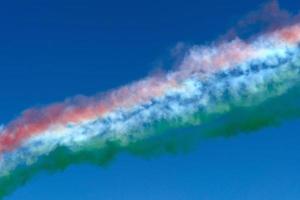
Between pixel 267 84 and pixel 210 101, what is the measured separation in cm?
499

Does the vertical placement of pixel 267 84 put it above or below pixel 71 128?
below

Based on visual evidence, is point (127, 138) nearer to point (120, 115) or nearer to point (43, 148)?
point (120, 115)

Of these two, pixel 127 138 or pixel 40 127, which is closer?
pixel 127 138

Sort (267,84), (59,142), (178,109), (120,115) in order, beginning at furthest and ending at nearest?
1. (59,142)
2. (120,115)
3. (178,109)
4. (267,84)

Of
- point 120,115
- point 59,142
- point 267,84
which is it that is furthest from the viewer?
point 59,142

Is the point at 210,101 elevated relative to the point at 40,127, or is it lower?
lower

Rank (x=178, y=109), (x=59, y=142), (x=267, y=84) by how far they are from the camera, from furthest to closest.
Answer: (x=59, y=142) → (x=178, y=109) → (x=267, y=84)

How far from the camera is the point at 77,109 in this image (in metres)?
64.0

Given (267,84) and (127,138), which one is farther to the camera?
(127,138)

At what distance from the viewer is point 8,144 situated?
224 feet

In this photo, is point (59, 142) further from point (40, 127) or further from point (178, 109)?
point (178, 109)

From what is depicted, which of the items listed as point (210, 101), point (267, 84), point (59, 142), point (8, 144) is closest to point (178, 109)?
point (210, 101)

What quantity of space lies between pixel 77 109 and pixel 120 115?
4.83 metres

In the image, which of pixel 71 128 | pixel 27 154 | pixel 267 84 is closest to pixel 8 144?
pixel 27 154
